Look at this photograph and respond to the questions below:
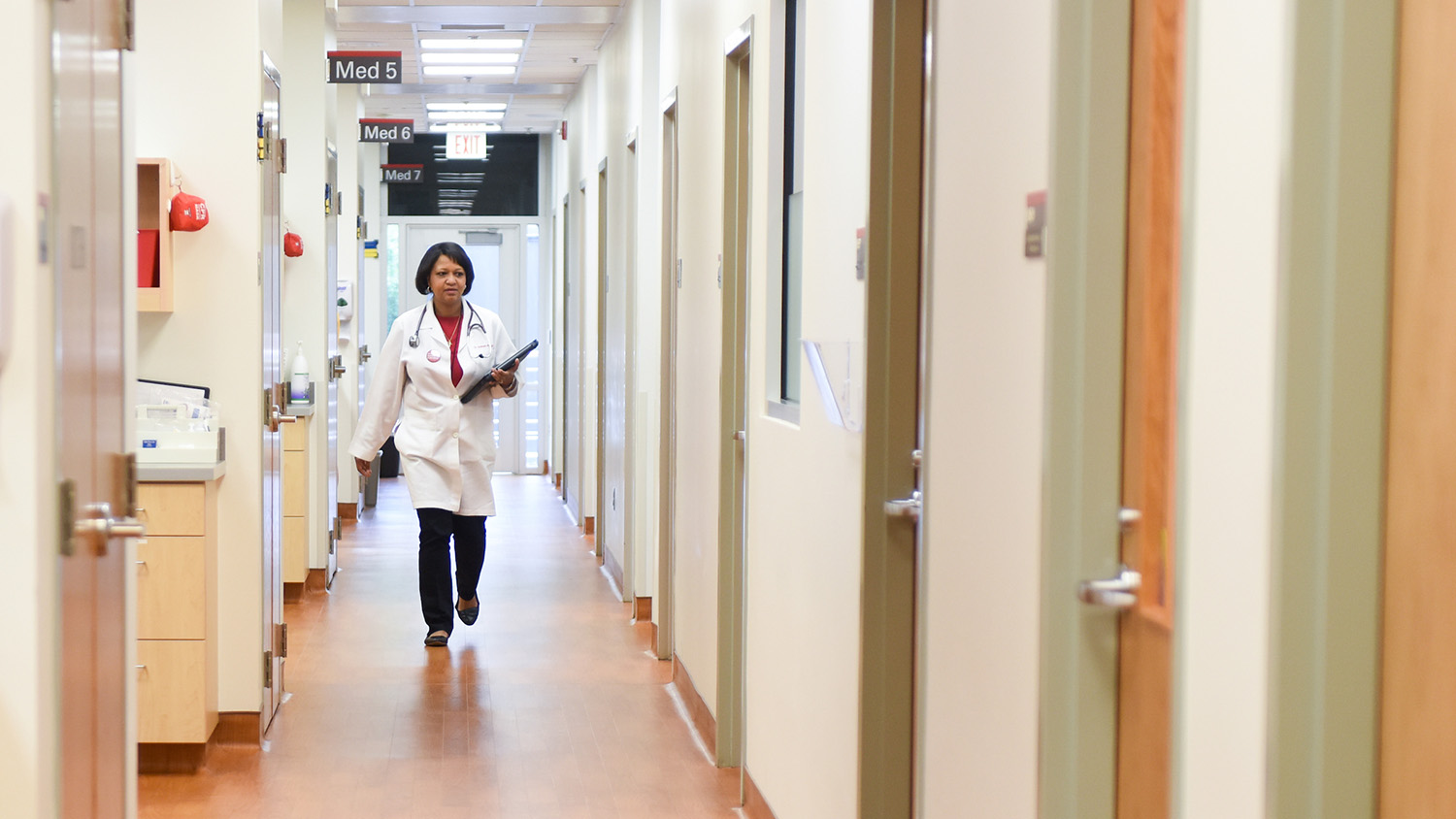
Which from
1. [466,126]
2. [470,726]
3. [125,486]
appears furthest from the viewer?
[466,126]

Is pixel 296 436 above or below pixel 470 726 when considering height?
above

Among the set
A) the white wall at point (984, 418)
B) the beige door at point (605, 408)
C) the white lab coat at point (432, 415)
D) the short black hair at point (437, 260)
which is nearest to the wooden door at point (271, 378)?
the white lab coat at point (432, 415)

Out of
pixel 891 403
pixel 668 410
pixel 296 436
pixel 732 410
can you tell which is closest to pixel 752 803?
pixel 732 410

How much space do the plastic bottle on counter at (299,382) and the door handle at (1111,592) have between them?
234 inches

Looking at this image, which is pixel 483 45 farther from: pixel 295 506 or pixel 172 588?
pixel 172 588

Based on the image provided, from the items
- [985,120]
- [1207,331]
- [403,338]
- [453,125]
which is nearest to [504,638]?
[403,338]

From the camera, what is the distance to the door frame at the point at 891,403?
279cm

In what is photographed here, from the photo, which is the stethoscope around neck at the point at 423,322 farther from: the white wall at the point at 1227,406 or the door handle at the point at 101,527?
the white wall at the point at 1227,406

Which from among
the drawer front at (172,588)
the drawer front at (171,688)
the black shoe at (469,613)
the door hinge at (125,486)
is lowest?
the black shoe at (469,613)

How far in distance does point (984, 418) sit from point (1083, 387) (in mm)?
434

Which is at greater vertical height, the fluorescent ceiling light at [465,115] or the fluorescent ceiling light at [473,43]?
the fluorescent ceiling light at [465,115]

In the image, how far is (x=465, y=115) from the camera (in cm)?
1282

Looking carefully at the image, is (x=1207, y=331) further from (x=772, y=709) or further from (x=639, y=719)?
(x=639, y=719)

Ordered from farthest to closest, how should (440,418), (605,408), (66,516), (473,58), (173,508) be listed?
1. (473,58)
2. (605,408)
3. (440,418)
4. (173,508)
5. (66,516)
